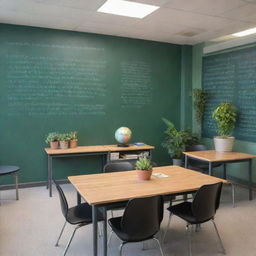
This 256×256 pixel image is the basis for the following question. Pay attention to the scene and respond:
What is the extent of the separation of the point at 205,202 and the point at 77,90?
133 inches

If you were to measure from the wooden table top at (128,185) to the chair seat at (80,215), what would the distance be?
267mm

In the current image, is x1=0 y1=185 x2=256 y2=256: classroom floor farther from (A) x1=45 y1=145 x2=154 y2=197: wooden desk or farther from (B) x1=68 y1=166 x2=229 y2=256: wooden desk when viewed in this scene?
(B) x1=68 y1=166 x2=229 y2=256: wooden desk

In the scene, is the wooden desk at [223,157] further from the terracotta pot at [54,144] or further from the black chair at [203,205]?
the terracotta pot at [54,144]

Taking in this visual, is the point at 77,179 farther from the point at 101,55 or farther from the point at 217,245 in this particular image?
the point at 101,55

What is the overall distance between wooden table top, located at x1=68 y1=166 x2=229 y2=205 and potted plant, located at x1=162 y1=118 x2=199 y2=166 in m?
2.21

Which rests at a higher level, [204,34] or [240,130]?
[204,34]

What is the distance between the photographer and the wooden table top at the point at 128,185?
2.37m

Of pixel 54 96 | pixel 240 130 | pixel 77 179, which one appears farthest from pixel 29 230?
pixel 240 130

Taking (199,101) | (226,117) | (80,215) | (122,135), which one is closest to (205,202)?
(80,215)

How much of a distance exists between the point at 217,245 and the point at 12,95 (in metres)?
3.85

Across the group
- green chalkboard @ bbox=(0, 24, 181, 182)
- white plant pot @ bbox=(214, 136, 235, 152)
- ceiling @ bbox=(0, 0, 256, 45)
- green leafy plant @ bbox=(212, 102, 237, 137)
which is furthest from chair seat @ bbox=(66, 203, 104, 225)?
green leafy plant @ bbox=(212, 102, 237, 137)

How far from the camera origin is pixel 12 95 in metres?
4.72

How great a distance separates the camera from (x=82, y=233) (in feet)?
10.5

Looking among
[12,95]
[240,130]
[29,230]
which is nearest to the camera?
[29,230]
